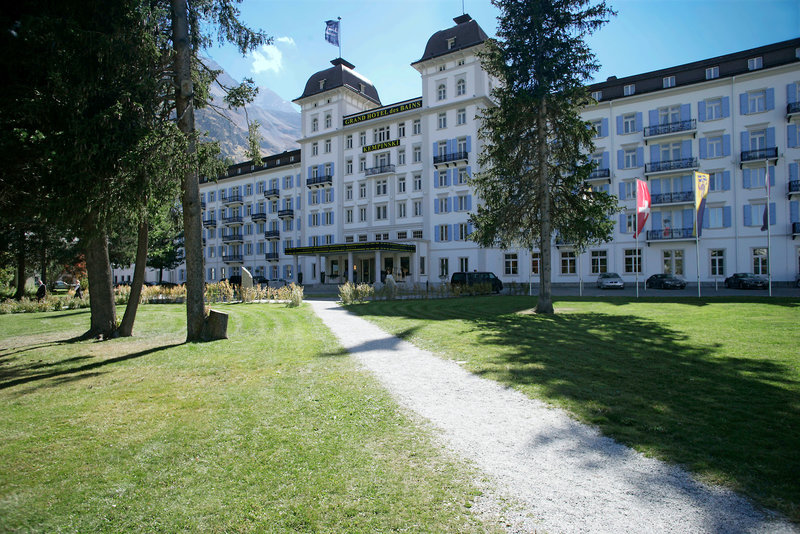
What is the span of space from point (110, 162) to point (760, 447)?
1032cm

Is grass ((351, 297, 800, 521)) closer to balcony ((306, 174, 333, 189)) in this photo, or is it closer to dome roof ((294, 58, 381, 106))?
balcony ((306, 174, 333, 189))

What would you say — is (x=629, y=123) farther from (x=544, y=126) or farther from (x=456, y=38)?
(x=544, y=126)

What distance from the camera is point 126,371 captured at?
7727 mm

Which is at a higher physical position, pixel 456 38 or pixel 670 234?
pixel 456 38

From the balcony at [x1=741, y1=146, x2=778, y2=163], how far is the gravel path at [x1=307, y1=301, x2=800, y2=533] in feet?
130

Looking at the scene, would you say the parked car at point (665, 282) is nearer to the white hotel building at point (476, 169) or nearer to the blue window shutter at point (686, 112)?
the white hotel building at point (476, 169)

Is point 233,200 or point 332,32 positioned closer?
point 332,32

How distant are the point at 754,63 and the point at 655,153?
9.07 m

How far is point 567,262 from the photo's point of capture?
40688mm

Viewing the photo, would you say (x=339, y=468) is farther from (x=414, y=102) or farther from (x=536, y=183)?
(x=414, y=102)

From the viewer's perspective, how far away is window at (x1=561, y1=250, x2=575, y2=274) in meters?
40.4

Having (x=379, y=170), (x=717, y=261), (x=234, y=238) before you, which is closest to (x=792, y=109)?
(x=717, y=261)

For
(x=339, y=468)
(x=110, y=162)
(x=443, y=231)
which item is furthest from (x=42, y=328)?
(x=443, y=231)

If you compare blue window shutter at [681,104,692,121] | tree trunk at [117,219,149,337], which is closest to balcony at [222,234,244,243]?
tree trunk at [117,219,149,337]
